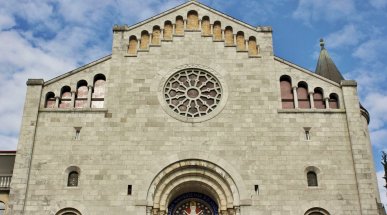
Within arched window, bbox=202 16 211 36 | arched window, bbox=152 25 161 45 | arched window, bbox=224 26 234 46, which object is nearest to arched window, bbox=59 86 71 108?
arched window, bbox=152 25 161 45

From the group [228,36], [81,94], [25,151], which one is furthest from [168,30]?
[25,151]

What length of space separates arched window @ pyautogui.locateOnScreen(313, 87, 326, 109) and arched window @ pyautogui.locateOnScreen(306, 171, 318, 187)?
12.2 ft

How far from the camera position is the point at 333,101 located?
26.2m

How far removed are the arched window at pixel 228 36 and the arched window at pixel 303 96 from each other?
4.42 meters

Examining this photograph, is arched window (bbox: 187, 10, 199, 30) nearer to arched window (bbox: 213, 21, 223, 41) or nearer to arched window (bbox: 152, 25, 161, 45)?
arched window (bbox: 213, 21, 223, 41)

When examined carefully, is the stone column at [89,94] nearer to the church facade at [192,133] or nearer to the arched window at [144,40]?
the church facade at [192,133]

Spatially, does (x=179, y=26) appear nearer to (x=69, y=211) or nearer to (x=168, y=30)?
(x=168, y=30)

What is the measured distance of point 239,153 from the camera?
24547 mm

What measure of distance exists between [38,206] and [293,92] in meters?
13.8

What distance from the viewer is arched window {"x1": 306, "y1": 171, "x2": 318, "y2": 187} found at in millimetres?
24094

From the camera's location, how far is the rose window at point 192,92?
84.9 feet

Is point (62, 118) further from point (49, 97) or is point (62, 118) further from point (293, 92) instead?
point (293, 92)

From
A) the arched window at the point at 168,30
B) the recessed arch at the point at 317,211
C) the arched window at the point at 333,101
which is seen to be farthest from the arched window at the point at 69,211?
the arched window at the point at 333,101

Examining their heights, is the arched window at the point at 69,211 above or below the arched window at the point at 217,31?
below
